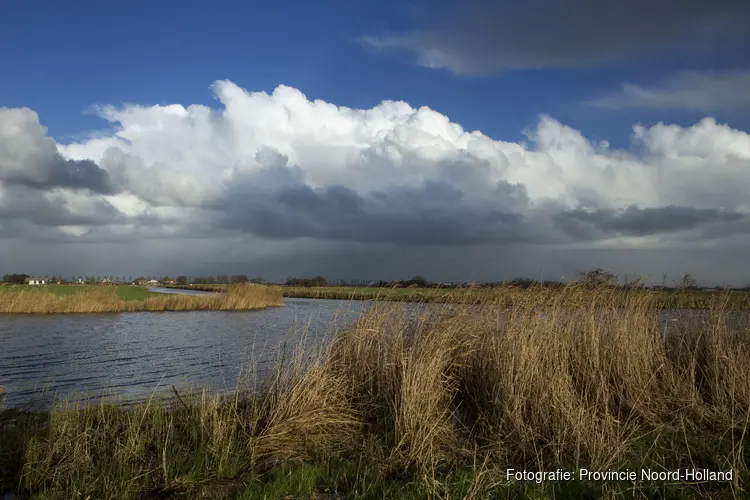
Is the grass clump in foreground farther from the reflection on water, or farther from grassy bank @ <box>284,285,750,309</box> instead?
the reflection on water

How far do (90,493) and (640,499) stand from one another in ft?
19.3

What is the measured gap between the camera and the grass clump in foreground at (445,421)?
5.80m

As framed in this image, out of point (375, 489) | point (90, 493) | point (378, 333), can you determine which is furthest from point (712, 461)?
point (90, 493)

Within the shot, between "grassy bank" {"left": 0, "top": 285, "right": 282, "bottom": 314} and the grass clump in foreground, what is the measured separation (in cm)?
3422

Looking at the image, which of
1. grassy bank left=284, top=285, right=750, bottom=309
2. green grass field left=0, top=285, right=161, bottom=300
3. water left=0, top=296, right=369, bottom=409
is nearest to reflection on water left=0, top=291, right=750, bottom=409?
water left=0, top=296, right=369, bottom=409

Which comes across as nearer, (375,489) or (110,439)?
(375,489)

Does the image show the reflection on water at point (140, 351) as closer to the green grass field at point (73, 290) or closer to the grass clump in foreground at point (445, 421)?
the grass clump in foreground at point (445, 421)

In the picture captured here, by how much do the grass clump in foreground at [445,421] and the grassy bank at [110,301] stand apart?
3422cm

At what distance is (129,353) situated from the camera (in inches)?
785

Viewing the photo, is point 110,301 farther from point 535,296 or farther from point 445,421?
point 445,421

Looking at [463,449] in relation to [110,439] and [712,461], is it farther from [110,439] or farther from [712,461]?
[110,439]

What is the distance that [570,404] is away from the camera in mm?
6902

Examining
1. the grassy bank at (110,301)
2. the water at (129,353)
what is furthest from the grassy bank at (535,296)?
the grassy bank at (110,301)

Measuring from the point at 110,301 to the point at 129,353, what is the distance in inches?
948
